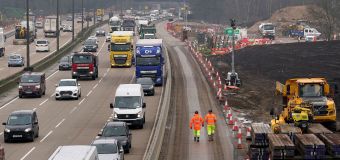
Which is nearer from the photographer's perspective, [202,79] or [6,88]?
[6,88]

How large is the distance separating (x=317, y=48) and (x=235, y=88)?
34690 mm

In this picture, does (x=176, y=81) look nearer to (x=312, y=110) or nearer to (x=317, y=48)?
(x=317, y=48)

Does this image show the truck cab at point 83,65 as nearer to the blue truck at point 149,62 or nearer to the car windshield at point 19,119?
the blue truck at point 149,62

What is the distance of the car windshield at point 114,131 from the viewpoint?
128ft

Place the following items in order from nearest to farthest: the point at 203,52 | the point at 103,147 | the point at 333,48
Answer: the point at 103,147
the point at 333,48
the point at 203,52

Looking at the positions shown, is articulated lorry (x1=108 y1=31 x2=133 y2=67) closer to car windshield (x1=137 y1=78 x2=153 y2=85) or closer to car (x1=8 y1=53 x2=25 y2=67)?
car (x1=8 y1=53 x2=25 y2=67)

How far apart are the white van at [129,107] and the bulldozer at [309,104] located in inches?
381

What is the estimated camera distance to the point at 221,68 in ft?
292

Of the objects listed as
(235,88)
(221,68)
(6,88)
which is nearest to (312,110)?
(235,88)

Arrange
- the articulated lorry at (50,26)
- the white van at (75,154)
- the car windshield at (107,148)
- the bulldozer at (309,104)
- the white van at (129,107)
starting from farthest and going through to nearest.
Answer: the articulated lorry at (50,26) → the white van at (129,107) → the bulldozer at (309,104) → the car windshield at (107,148) → the white van at (75,154)

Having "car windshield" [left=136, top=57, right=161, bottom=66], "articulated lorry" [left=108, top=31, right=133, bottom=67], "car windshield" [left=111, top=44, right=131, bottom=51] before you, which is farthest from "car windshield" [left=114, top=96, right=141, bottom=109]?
"car windshield" [left=111, top=44, right=131, bottom=51]

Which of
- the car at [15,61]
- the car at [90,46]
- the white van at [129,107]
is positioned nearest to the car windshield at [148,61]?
the white van at [129,107]

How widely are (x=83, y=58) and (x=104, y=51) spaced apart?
37123 mm

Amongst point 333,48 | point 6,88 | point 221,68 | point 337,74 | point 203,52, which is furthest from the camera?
point 203,52
